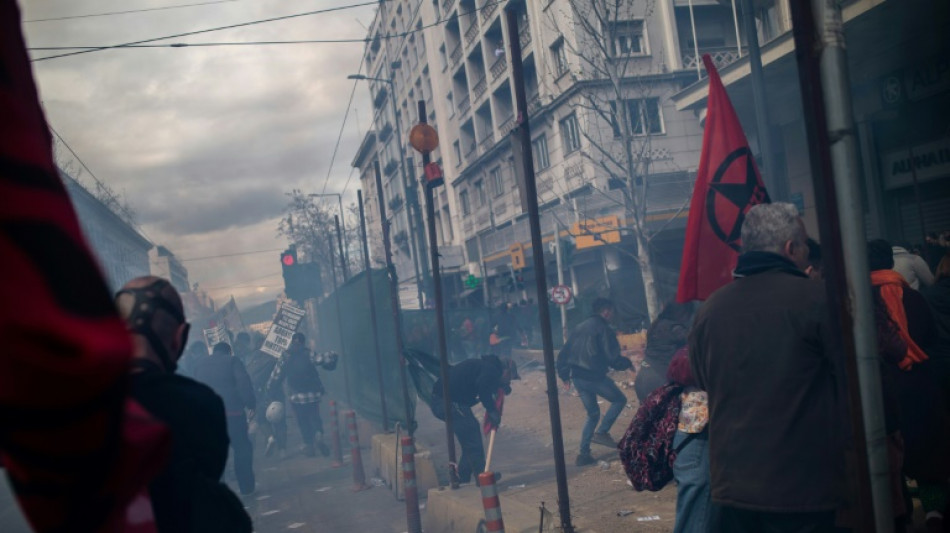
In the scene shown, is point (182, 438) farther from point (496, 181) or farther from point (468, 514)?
point (496, 181)

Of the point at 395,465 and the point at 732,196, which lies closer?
the point at 732,196

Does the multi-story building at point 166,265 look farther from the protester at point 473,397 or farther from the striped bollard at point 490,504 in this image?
the striped bollard at point 490,504

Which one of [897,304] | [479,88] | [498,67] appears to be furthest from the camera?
[479,88]

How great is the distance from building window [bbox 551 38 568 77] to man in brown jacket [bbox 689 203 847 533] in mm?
26204

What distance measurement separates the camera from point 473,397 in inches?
366

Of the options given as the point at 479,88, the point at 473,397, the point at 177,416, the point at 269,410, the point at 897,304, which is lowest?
the point at 269,410

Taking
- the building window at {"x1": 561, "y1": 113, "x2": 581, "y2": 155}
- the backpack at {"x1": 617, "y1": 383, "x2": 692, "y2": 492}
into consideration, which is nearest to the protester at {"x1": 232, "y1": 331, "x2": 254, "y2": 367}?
the building window at {"x1": 561, "y1": 113, "x2": 581, "y2": 155}

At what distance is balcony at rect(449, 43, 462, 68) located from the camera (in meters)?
42.0

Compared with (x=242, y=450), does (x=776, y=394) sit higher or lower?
higher

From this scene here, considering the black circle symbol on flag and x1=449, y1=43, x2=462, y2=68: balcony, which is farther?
x1=449, y1=43, x2=462, y2=68: balcony

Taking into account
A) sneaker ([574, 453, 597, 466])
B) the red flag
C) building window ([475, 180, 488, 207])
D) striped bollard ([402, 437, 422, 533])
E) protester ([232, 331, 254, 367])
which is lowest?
sneaker ([574, 453, 597, 466])

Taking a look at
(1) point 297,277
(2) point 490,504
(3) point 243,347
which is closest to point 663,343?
(2) point 490,504

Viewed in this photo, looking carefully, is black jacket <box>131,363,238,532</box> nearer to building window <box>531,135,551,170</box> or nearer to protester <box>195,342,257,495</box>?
protester <box>195,342,257,495</box>

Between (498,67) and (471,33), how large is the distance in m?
4.34
